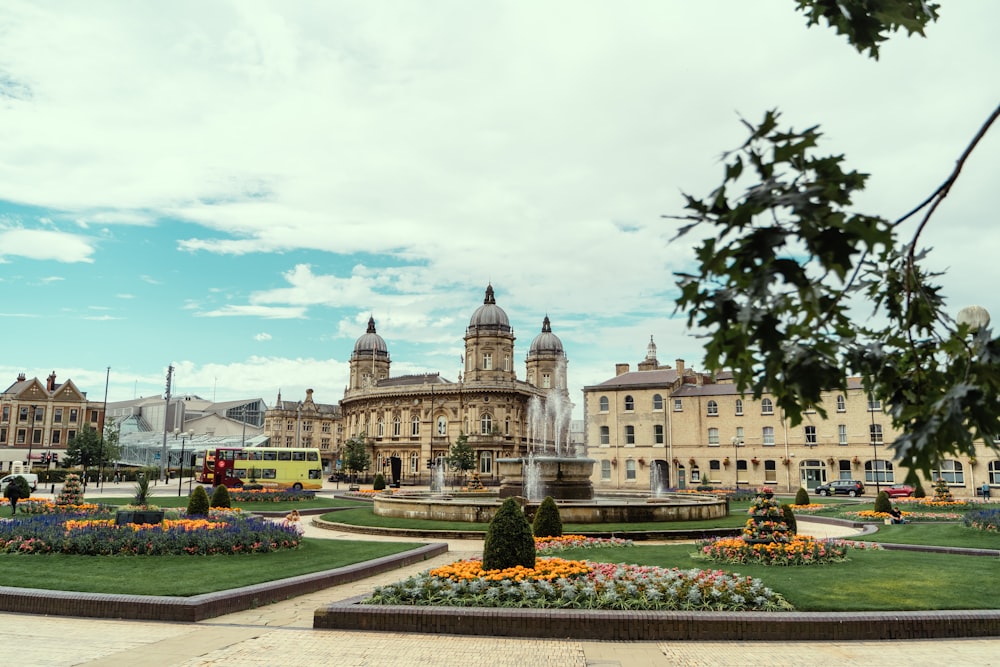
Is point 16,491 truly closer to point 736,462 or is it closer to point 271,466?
point 271,466

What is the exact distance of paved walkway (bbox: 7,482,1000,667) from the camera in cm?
814

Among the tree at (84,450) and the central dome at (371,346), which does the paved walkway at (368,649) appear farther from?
the central dome at (371,346)

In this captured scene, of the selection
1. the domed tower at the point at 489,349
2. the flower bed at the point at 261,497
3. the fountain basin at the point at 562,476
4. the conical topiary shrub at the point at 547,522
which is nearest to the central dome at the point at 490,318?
the domed tower at the point at 489,349

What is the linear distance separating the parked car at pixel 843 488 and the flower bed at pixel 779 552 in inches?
1458

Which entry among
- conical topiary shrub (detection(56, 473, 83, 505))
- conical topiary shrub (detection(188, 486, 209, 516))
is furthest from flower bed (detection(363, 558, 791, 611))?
conical topiary shrub (detection(56, 473, 83, 505))

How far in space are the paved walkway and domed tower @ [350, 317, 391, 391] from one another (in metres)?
100

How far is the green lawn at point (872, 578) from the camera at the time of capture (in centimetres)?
1057

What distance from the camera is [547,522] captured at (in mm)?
19328

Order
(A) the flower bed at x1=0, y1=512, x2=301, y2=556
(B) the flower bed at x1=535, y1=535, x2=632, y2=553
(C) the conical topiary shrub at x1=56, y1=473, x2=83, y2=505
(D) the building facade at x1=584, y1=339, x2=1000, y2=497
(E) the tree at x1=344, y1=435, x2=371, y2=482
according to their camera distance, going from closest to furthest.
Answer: (A) the flower bed at x1=0, y1=512, x2=301, y2=556 < (B) the flower bed at x1=535, y1=535, x2=632, y2=553 < (C) the conical topiary shrub at x1=56, y1=473, x2=83, y2=505 < (D) the building facade at x1=584, y1=339, x2=1000, y2=497 < (E) the tree at x1=344, y1=435, x2=371, y2=482

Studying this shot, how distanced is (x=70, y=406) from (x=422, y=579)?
3830 inches

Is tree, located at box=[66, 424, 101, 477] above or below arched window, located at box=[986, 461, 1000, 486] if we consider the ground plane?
above

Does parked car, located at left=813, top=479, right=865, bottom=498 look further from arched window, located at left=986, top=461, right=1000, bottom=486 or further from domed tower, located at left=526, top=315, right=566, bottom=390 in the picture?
domed tower, located at left=526, top=315, right=566, bottom=390

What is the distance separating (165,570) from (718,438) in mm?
53233

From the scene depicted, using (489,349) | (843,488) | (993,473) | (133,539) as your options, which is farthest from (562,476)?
(489,349)
